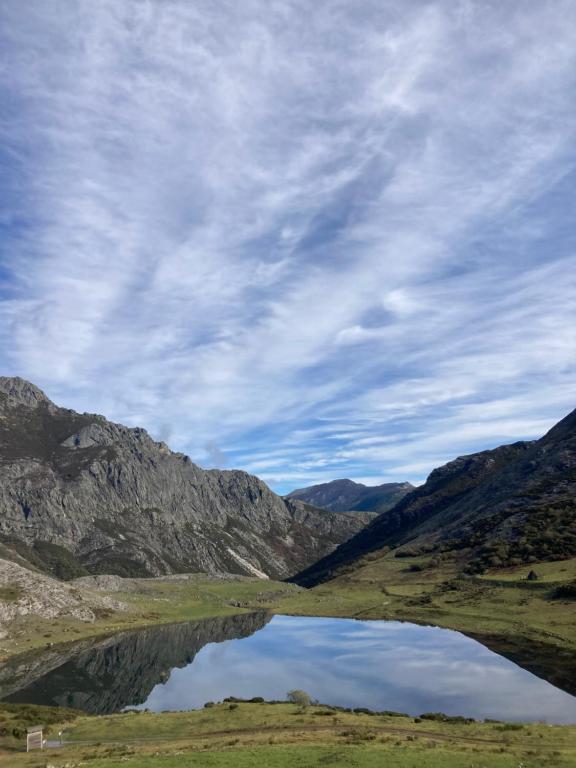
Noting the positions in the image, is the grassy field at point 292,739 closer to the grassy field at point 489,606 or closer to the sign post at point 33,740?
the sign post at point 33,740

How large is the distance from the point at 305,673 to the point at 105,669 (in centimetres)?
4822

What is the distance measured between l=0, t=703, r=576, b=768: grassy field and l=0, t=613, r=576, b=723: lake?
61.5ft

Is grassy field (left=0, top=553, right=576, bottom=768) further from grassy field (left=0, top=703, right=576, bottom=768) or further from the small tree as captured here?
the small tree

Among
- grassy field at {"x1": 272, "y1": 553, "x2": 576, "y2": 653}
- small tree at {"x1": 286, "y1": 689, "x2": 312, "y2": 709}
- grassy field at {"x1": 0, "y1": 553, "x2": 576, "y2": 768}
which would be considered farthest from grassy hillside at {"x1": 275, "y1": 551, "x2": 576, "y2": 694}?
small tree at {"x1": 286, "y1": 689, "x2": 312, "y2": 709}

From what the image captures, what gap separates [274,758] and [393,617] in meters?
135

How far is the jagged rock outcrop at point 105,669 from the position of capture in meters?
97.1

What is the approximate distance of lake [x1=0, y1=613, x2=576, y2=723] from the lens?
81.2 meters

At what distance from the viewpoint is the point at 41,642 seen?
14612cm

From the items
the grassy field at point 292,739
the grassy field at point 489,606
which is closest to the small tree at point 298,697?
the grassy field at point 292,739

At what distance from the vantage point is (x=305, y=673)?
352 ft

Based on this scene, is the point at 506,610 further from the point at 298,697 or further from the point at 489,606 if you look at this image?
the point at 298,697

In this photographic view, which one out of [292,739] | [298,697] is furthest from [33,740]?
[298,697]

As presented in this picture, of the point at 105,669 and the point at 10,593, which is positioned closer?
the point at 105,669

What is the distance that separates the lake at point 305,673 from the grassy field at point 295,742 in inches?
738
